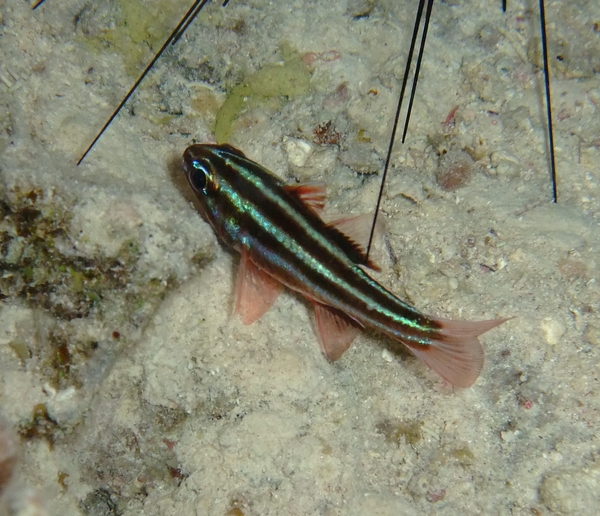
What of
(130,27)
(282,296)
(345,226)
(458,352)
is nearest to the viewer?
(458,352)

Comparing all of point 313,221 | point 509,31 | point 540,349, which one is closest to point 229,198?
point 313,221

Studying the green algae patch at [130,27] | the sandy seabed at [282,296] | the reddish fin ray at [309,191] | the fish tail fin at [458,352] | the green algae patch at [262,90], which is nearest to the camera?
the sandy seabed at [282,296]

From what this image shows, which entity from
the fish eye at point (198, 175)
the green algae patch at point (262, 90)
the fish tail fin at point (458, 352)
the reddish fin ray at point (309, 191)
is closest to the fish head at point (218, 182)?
the fish eye at point (198, 175)

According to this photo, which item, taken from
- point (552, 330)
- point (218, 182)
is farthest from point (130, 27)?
point (552, 330)

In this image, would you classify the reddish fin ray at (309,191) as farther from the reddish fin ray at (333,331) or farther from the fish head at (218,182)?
the reddish fin ray at (333,331)

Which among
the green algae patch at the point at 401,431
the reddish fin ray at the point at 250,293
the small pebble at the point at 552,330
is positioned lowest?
the green algae patch at the point at 401,431

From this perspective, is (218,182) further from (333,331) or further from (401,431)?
(401,431)

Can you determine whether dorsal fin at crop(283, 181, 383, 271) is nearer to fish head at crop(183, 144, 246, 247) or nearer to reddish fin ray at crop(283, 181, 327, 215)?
reddish fin ray at crop(283, 181, 327, 215)

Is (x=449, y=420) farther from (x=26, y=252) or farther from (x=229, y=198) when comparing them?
(x=26, y=252)
